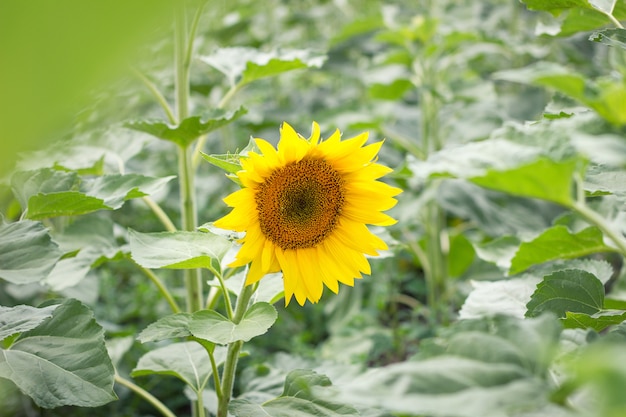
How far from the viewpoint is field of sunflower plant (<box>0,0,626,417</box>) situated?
403mm

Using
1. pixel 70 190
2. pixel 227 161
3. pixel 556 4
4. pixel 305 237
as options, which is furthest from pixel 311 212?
pixel 556 4

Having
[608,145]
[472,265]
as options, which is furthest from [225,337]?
[472,265]

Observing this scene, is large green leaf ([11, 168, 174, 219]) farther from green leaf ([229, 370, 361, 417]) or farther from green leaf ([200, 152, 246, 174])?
green leaf ([229, 370, 361, 417])

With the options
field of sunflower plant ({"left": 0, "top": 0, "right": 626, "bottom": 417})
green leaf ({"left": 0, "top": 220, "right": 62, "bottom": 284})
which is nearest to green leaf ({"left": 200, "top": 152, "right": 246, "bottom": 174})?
field of sunflower plant ({"left": 0, "top": 0, "right": 626, "bottom": 417})

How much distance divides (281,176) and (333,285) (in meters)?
0.18

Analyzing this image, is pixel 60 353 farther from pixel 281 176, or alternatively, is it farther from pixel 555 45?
pixel 555 45

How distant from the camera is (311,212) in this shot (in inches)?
36.0

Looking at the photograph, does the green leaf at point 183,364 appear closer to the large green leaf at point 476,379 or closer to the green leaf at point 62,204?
the green leaf at point 62,204

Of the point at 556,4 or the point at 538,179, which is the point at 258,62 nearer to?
the point at 556,4

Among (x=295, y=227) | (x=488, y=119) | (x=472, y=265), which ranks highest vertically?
(x=295, y=227)

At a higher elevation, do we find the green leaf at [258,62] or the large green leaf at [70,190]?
the green leaf at [258,62]

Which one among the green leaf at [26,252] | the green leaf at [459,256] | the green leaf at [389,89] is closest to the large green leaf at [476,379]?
the green leaf at [26,252]

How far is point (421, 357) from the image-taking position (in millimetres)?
528

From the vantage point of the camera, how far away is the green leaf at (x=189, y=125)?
1000mm
